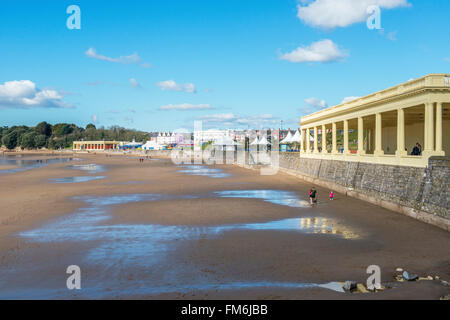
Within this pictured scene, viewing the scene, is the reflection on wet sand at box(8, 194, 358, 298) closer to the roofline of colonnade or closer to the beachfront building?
the beachfront building

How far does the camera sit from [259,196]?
29.1 m

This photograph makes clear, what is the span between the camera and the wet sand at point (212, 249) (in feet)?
34.0

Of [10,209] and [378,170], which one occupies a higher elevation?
[378,170]

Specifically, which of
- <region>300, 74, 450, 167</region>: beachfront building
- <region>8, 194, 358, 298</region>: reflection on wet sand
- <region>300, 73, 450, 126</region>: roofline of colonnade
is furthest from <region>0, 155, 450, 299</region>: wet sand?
<region>300, 73, 450, 126</region>: roofline of colonnade

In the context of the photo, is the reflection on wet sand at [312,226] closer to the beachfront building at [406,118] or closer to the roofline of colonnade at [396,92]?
the beachfront building at [406,118]

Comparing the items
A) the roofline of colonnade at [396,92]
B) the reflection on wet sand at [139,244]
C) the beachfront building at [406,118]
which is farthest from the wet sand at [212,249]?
the roofline of colonnade at [396,92]

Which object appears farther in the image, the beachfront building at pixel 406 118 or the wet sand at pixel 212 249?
the beachfront building at pixel 406 118

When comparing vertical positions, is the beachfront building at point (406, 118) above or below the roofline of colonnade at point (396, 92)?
below

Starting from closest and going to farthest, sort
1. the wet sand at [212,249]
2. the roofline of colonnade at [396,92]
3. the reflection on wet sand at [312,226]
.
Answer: the wet sand at [212,249] → the reflection on wet sand at [312,226] → the roofline of colonnade at [396,92]

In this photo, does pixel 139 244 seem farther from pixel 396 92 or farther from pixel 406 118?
pixel 406 118

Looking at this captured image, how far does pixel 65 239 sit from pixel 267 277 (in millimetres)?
8800

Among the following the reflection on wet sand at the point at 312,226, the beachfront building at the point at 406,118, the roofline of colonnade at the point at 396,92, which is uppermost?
the roofline of colonnade at the point at 396,92

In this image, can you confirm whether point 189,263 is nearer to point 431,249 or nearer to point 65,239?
point 65,239
